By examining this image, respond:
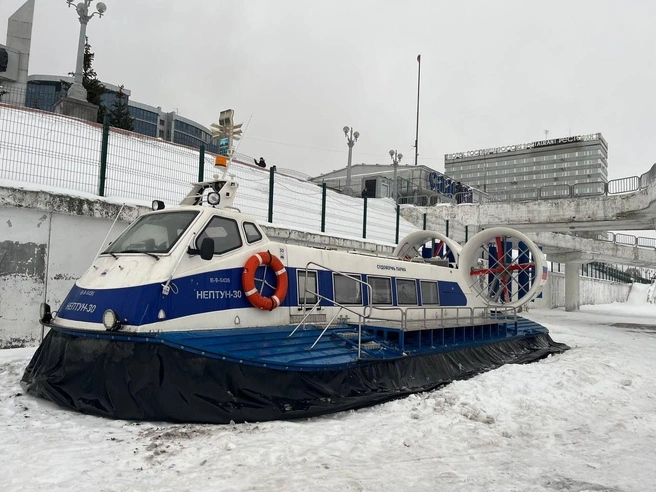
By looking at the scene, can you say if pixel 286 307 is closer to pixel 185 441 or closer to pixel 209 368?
pixel 209 368

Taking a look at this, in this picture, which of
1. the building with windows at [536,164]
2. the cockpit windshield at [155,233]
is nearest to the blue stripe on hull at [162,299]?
the cockpit windshield at [155,233]

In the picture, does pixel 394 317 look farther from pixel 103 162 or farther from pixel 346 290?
pixel 103 162

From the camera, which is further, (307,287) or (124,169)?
(124,169)

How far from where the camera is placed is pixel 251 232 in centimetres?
592

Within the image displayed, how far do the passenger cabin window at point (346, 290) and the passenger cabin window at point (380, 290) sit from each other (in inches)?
12.5

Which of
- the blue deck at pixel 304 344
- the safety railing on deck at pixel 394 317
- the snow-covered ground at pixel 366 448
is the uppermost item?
the safety railing on deck at pixel 394 317

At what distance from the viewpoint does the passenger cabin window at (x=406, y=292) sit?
788 centimetres

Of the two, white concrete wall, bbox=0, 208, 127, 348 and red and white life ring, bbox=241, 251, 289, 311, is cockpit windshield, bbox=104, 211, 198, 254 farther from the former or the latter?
white concrete wall, bbox=0, 208, 127, 348

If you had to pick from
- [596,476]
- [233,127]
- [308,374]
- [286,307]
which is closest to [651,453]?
[596,476]

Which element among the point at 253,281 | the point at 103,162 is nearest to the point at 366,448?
the point at 253,281

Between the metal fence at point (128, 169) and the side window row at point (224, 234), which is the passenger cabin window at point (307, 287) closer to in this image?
the side window row at point (224, 234)

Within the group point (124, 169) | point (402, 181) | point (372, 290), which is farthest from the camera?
point (402, 181)

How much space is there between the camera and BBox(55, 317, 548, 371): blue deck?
4.50 meters

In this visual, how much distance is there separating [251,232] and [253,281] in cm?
71
